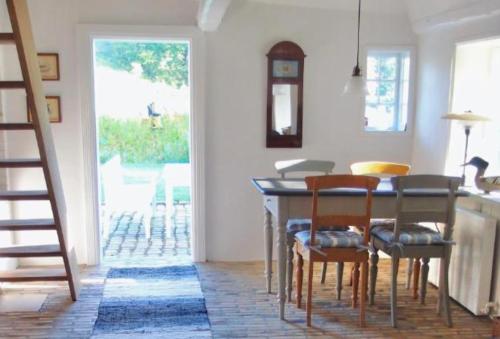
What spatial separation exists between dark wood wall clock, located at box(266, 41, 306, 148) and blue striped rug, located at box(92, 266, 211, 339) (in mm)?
1435

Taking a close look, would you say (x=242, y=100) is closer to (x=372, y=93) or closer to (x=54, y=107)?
(x=372, y=93)

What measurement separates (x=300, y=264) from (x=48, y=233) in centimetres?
232

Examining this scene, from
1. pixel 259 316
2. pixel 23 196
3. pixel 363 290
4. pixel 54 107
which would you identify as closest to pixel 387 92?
pixel 363 290

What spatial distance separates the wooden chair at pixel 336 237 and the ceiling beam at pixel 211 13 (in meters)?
1.36

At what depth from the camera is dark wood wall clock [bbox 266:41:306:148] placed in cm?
421

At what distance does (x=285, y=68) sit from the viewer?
167 inches

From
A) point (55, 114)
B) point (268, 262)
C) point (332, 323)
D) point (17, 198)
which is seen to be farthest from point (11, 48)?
point (332, 323)

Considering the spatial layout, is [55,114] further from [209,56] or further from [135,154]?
[135,154]

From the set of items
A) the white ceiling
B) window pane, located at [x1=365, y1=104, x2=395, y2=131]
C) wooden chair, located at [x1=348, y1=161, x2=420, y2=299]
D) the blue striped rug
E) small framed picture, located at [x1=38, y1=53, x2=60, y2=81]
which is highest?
the white ceiling

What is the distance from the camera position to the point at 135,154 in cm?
742

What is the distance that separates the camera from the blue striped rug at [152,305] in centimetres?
304

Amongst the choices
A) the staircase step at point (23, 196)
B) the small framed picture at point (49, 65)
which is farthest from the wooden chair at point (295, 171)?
the small framed picture at point (49, 65)

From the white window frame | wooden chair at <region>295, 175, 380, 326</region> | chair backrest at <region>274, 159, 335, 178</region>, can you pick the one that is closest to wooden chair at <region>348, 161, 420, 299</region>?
chair backrest at <region>274, 159, 335, 178</region>

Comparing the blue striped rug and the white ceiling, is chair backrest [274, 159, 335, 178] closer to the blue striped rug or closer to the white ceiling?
the blue striped rug
